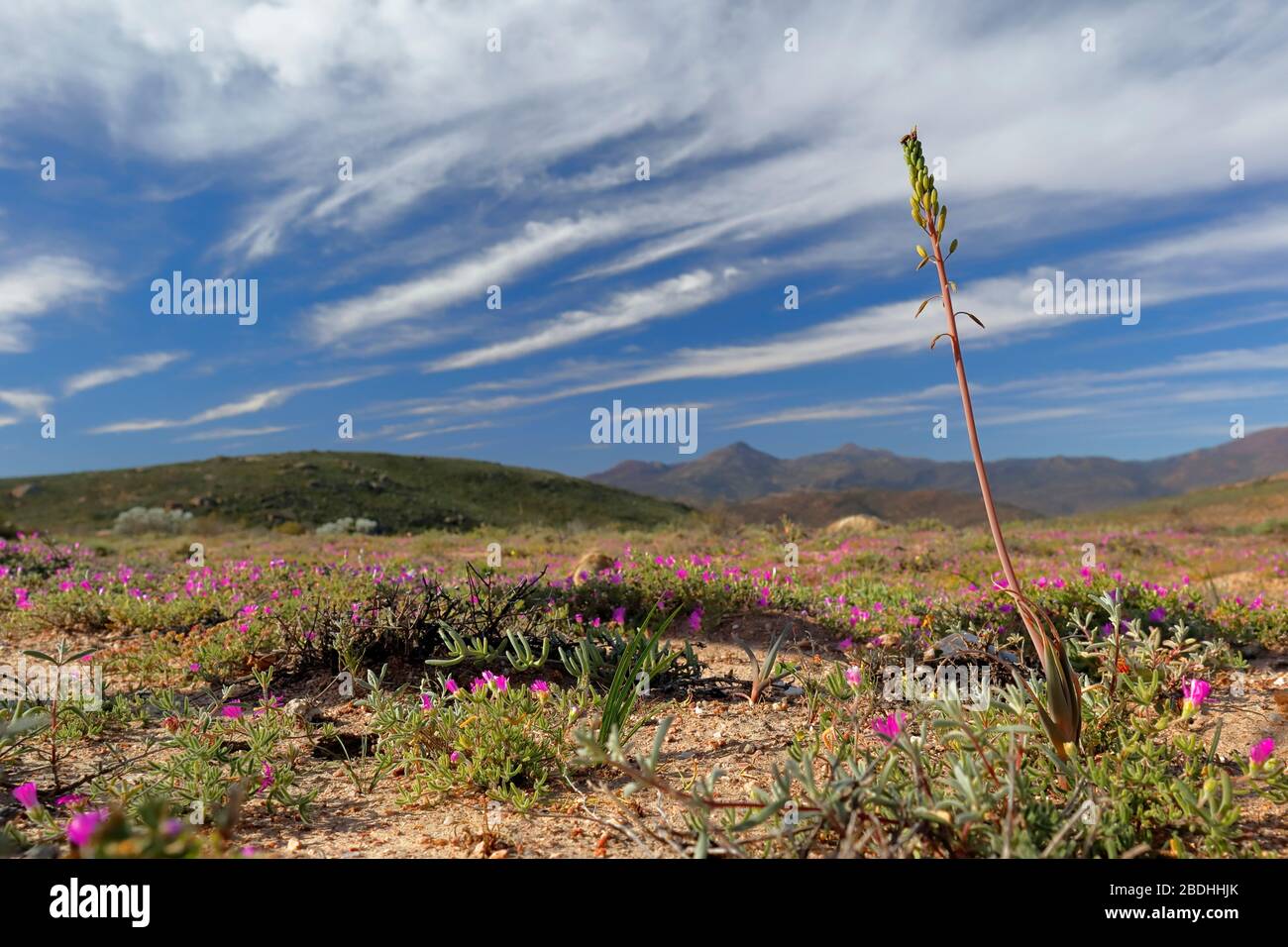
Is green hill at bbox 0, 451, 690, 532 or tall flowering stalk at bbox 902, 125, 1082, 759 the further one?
green hill at bbox 0, 451, 690, 532

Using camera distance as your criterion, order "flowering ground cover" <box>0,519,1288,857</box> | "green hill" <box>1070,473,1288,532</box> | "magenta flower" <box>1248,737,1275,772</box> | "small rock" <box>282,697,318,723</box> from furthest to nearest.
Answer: "green hill" <box>1070,473,1288,532</box>, "small rock" <box>282,697,318,723</box>, "magenta flower" <box>1248,737,1275,772</box>, "flowering ground cover" <box>0,519,1288,857</box>

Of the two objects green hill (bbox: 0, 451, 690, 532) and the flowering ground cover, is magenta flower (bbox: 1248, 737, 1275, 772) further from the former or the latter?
green hill (bbox: 0, 451, 690, 532)

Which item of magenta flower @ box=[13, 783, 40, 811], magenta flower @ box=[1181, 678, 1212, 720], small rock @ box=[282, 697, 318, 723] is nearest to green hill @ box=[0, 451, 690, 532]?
small rock @ box=[282, 697, 318, 723]

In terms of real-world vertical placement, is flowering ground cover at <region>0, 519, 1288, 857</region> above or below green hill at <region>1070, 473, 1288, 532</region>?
below

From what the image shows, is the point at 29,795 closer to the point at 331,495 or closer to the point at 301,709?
the point at 301,709

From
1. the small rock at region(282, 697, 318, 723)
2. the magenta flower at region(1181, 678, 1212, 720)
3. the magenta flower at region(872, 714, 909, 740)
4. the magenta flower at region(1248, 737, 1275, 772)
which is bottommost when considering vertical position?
the small rock at region(282, 697, 318, 723)

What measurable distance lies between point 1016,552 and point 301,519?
115 ft

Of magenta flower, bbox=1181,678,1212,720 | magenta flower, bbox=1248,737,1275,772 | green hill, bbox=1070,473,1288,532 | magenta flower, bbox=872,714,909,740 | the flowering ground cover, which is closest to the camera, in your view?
the flowering ground cover

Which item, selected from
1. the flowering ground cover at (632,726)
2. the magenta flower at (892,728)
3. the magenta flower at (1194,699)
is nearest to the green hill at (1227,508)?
the flowering ground cover at (632,726)

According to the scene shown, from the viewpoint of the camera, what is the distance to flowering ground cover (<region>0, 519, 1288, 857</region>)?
232 cm

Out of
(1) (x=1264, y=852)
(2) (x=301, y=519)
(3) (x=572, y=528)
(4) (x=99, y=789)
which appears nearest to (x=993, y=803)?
(1) (x=1264, y=852)

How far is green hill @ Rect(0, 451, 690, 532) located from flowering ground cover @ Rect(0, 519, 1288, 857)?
28.7 m
